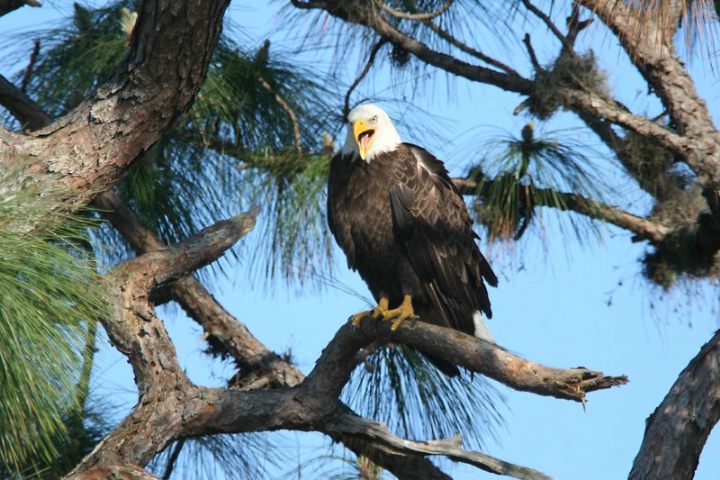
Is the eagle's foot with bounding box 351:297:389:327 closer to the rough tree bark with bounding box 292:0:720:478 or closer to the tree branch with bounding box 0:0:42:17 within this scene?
the rough tree bark with bounding box 292:0:720:478

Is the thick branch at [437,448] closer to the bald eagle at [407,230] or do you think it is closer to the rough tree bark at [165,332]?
the rough tree bark at [165,332]

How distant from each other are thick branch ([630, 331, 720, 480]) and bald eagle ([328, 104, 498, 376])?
2.95 feet

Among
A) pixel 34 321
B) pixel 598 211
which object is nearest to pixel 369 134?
pixel 598 211

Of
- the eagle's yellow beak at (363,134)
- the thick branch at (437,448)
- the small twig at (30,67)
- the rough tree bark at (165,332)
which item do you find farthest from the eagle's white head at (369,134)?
the small twig at (30,67)

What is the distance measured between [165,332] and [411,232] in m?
0.89

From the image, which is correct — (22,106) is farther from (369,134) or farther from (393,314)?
(393,314)

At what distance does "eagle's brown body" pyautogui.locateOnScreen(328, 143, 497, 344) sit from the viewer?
295cm

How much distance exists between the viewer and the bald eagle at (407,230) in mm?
2947

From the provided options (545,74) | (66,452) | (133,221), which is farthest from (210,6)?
(545,74)

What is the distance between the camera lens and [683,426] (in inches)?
82.3

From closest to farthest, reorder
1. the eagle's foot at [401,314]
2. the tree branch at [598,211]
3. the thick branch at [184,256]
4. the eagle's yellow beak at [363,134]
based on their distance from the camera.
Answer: the thick branch at [184,256]
the eagle's foot at [401,314]
the eagle's yellow beak at [363,134]
the tree branch at [598,211]

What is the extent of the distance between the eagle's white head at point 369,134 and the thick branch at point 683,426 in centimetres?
132

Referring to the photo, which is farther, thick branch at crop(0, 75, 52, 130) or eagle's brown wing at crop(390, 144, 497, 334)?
thick branch at crop(0, 75, 52, 130)

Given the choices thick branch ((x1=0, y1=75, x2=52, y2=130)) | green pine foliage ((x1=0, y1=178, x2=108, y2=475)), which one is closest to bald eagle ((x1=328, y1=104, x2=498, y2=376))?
thick branch ((x1=0, y1=75, x2=52, y2=130))
